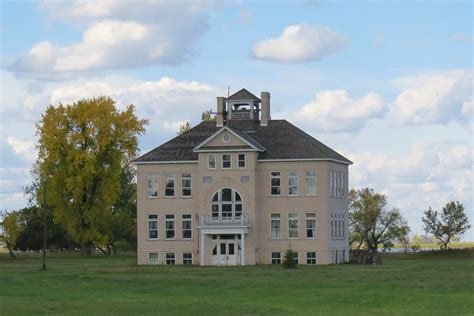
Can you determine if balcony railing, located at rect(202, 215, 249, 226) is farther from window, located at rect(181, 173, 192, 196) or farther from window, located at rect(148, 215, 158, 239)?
window, located at rect(148, 215, 158, 239)

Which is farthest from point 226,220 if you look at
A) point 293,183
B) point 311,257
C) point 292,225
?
point 311,257

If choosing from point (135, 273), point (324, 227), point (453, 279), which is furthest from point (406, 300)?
point (324, 227)

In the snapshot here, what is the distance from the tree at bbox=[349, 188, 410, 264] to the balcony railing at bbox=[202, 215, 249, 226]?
1301 inches

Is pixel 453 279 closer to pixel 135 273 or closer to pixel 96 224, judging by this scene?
pixel 135 273

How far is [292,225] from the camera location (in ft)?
281

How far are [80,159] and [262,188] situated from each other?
814 inches

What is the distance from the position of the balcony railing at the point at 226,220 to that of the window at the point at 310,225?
4.41 metres

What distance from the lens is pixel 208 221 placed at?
3339 inches

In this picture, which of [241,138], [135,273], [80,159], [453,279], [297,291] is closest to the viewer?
[297,291]

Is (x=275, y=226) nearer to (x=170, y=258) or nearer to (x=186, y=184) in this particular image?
(x=186, y=184)

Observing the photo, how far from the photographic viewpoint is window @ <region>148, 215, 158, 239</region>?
8812 centimetres

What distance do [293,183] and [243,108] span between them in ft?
30.4

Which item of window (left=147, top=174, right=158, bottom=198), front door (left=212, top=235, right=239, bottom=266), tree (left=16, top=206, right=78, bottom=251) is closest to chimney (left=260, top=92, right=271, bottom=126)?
window (left=147, top=174, right=158, bottom=198)

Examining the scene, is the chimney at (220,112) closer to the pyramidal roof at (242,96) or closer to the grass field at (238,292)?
the pyramidal roof at (242,96)
